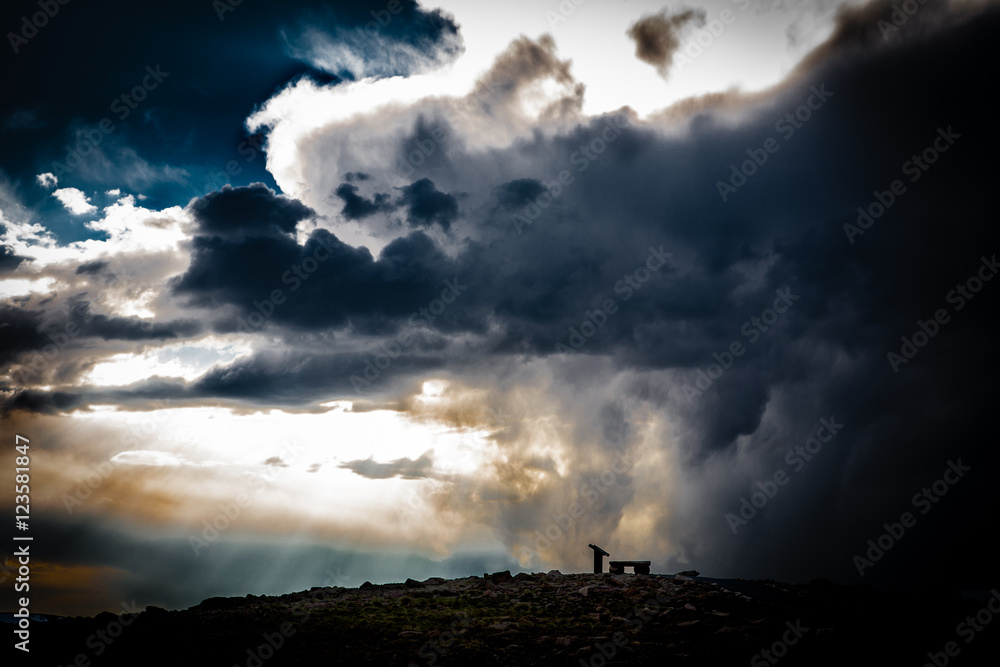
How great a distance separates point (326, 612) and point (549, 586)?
1048cm

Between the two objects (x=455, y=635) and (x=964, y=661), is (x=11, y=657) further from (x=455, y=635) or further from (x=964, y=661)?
(x=964, y=661)

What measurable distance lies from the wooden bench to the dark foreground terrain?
6.61 metres

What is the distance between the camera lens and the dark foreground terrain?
17875 mm

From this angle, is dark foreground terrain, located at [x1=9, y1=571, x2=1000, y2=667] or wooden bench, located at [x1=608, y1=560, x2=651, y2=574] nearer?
dark foreground terrain, located at [x1=9, y1=571, x2=1000, y2=667]

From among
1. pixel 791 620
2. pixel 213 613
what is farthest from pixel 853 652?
pixel 213 613

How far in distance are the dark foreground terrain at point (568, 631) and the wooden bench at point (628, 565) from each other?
6608 mm

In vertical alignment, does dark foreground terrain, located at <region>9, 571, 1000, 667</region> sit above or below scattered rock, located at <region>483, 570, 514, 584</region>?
below

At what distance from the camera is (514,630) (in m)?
21.7

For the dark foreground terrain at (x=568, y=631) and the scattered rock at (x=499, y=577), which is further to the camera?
the scattered rock at (x=499, y=577)

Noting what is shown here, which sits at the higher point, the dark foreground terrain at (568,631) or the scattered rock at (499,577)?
the scattered rock at (499,577)

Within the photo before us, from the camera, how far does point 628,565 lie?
3544 centimetres

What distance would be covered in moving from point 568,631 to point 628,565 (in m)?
15.1

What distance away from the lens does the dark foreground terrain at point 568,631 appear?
17.9 m

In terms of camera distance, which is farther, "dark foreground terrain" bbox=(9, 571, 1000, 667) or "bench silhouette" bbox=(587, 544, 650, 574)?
"bench silhouette" bbox=(587, 544, 650, 574)
